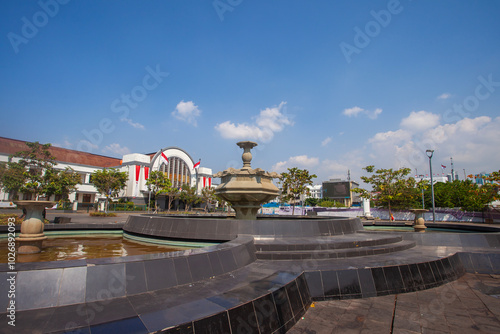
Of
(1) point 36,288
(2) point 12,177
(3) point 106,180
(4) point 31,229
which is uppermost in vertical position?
(2) point 12,177

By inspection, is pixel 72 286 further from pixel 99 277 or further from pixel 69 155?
pixel 69 155

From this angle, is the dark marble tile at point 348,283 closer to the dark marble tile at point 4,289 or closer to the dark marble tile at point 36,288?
the dark marble tile at point 36,288

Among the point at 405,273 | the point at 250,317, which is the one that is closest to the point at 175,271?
the point at 250,317

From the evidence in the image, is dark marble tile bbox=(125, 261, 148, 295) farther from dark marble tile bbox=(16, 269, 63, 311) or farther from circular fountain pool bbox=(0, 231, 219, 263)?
circular fountain pool bbox=(0, 231, 219, 263)

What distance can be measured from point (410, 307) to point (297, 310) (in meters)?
2.15

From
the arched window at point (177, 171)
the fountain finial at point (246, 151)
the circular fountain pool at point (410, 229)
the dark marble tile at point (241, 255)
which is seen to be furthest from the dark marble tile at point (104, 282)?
the arched window at point (177, 171)

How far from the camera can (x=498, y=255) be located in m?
7.77

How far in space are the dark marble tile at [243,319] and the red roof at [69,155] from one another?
178 feet

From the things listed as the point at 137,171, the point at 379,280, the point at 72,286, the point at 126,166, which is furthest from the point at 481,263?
the point at 126,166

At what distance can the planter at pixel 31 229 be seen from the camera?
23.3ft

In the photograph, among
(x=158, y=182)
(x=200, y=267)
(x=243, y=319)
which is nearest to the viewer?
(x=243, y=319)

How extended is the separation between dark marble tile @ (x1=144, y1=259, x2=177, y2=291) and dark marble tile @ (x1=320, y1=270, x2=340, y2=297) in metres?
2.75

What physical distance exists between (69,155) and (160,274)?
5931cm

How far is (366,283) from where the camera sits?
5.42m
